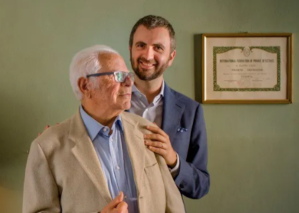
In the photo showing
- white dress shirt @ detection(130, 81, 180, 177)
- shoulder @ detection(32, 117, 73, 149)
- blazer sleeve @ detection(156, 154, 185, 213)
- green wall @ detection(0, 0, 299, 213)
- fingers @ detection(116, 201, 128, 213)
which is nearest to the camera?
fingers @ detection(116, 201, 128, 213)

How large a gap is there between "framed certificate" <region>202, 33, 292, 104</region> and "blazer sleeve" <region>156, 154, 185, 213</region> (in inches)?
29.8

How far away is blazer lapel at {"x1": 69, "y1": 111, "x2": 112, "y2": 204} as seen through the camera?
49.0 inches

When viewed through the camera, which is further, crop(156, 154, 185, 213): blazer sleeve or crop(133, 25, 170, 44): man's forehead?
crop(133, 25, 170, 44): man's forehead

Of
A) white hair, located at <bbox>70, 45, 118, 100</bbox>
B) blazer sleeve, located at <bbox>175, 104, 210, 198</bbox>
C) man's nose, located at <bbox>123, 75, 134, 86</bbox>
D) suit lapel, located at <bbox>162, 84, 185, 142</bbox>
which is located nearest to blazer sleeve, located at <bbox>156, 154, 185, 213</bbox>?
blazer sleeve, located at <bbox>175, 104, 210, 198</bbox>

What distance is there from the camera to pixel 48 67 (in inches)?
82.1

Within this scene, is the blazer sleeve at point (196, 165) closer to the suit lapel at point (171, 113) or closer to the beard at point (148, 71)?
the suit lapel at point (171, 113)

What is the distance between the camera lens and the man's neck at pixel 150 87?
5.48ft

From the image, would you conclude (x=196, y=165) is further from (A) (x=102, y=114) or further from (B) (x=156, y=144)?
(A) (x=102, y=114)

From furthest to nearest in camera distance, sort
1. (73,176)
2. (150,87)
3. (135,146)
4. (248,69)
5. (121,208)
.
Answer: (248,69)
(150,87)
(135,146)
(73,176)
(121,208)

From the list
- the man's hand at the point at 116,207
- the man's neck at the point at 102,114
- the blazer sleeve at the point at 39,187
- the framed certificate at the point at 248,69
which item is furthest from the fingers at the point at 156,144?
the framed certificate at the point at 248,69

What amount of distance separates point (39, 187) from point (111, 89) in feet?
1.46

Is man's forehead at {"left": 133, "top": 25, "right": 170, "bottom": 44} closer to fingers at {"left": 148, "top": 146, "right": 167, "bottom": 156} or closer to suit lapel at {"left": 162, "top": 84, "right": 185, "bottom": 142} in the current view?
suit lapel at {"left": 162, "top": 84, "right": 185, "bottom": 142}

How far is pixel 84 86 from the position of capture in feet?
4.42

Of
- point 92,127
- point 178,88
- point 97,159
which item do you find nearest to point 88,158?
point 97,159
